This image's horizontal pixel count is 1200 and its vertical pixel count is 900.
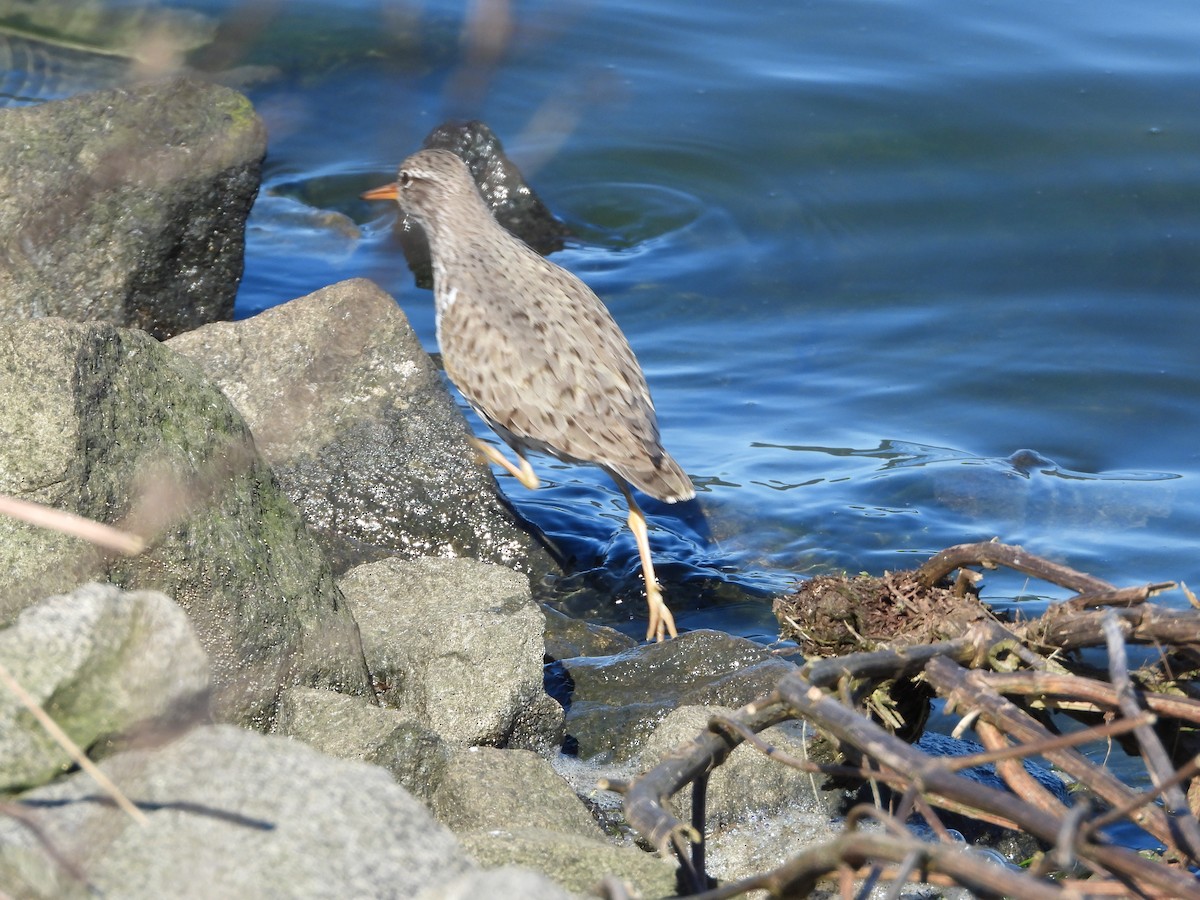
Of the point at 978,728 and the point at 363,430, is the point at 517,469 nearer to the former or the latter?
the point at 363,430

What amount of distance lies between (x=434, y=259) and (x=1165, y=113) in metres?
6.48

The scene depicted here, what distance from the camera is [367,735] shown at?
3635mm

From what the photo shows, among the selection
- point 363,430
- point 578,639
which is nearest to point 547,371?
point 363,430

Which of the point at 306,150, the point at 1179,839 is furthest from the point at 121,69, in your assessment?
the point at 1179,839

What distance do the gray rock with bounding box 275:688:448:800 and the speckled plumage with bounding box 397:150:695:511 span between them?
2778 millimetres

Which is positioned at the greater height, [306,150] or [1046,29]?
[1046,29]

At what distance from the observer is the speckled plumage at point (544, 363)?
6523 mm

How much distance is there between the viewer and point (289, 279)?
965 cm

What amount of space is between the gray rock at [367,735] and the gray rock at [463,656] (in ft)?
1.47

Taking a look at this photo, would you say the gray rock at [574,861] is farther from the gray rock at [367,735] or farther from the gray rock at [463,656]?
the gray rock at [463,656]

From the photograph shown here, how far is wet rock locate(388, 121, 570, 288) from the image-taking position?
33.3 feet

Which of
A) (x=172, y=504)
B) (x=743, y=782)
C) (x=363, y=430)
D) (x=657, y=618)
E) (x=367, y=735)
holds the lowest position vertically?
(x=657, y=618)

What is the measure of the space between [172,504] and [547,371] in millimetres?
3484

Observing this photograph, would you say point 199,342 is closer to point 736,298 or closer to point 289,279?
point 289,279
